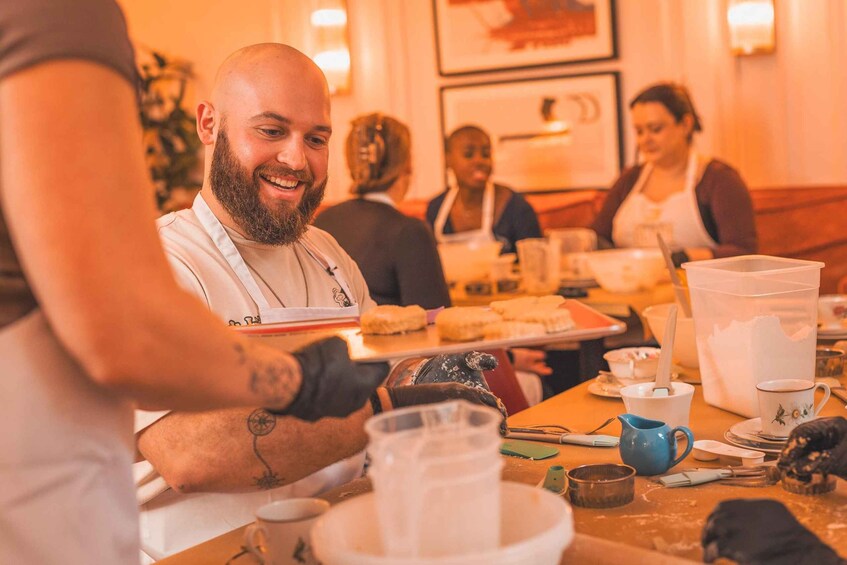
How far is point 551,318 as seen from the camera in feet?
5.18

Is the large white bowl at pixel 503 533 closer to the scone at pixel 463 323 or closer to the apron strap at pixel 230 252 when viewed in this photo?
the scone at pixel 463 323

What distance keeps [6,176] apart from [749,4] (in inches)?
194

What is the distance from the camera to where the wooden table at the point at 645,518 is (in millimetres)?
1342

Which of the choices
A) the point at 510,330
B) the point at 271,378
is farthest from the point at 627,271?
the point at 271,378

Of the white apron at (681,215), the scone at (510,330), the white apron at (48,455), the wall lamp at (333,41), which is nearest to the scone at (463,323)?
the scone at (510,330)

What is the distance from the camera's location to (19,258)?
108 cm

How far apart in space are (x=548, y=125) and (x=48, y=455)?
5.13m

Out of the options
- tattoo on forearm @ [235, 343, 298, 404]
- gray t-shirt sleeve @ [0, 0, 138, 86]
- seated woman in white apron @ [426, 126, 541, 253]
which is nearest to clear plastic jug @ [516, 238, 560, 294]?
seated woman in white apron @ [426, 126, 541, 253]

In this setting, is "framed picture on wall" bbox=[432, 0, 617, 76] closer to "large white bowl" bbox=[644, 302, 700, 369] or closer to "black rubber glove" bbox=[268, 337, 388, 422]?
"large white bowl" bbox=[644, 302, 700, 369]

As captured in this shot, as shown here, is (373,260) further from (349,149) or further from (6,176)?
(6,176)

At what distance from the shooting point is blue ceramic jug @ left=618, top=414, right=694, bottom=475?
166 centimetres

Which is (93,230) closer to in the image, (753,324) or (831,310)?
(753,324)

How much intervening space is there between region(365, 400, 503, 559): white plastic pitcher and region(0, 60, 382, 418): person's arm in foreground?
0.79ft

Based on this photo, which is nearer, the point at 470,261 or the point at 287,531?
the point at 287,531
